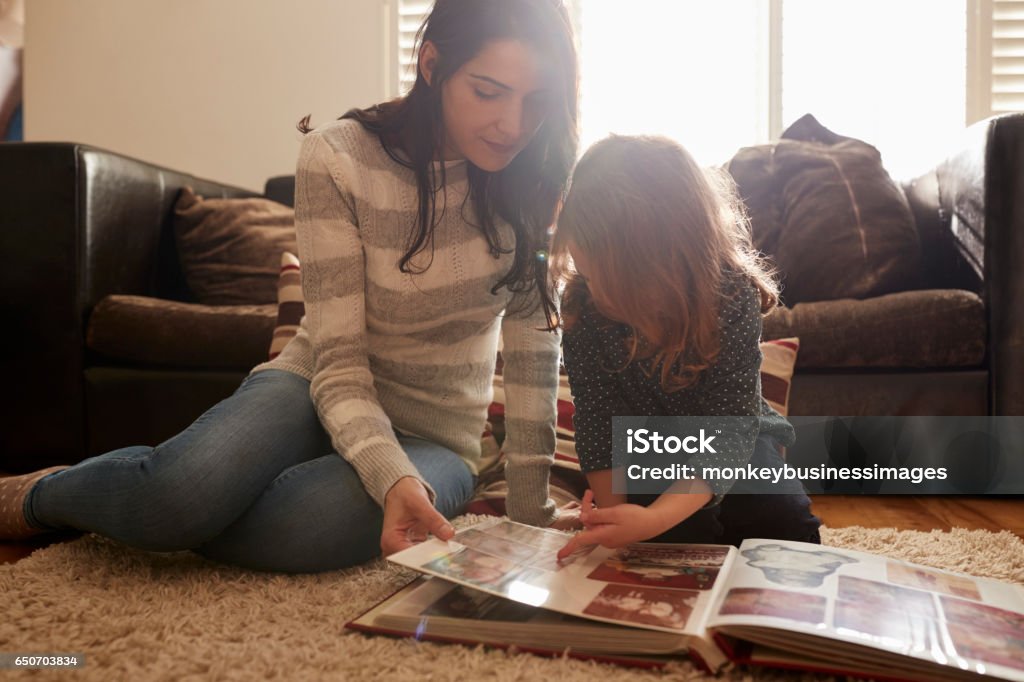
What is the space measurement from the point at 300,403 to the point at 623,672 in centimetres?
56

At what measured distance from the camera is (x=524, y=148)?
3.34 ft

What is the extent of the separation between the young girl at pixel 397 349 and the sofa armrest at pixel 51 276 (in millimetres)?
630

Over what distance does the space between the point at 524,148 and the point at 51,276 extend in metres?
1.10

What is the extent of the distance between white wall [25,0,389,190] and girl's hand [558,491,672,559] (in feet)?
7.30

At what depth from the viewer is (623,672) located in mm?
620

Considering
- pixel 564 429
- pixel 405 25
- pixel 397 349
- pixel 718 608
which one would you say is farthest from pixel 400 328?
pixel 405 25

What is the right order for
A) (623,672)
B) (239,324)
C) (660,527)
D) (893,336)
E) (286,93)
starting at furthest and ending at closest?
(286,93) < (239,324) < (893,336) < (660,527) < (623,672)

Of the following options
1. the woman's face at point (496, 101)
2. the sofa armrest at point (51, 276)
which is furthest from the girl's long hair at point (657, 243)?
the sofa armrest at point (51, 276)

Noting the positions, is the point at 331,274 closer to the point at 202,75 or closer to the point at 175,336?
the point at 175,336

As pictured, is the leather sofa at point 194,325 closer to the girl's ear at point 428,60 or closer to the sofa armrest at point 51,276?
the sofa armrest at point 51,276

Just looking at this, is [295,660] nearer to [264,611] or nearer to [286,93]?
[264,611]

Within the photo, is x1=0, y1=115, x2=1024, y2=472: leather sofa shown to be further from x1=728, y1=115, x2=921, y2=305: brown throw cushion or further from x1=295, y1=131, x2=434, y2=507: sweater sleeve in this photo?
x1=295, y1=131, x2=434, y2=507: sweater sleeve

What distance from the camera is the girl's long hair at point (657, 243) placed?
0.85 meters

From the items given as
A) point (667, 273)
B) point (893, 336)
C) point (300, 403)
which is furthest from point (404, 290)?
point (893, 336)
